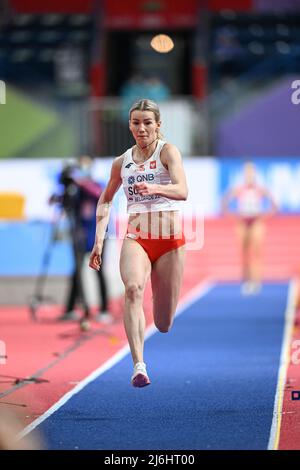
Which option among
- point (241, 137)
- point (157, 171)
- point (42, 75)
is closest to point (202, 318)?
point (157, 171)

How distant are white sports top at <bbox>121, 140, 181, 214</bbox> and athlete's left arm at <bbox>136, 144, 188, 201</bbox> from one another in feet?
0.18

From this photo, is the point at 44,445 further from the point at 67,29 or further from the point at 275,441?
the point at 67,29

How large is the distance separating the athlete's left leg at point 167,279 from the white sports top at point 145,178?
42 cm

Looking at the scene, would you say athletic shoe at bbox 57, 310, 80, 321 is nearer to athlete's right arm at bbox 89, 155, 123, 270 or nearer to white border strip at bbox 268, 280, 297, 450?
white border strip at bbox 268, 280, 297, 450

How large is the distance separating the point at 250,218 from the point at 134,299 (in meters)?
A: 12.1

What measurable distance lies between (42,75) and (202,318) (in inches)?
580

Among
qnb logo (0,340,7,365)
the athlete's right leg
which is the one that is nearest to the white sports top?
the athlete's right leg

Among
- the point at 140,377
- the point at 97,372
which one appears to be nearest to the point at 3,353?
the point at 97,372

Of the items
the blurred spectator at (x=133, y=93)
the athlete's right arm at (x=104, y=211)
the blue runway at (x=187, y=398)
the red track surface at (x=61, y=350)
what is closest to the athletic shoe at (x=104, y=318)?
the red track surface at (x=61, y=350)

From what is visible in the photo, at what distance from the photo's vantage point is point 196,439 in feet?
22.5

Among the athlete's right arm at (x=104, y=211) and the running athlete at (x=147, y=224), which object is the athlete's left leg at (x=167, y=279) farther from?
the athlete's right arm at (x=104, y=211)

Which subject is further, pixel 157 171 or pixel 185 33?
pixel 185 33

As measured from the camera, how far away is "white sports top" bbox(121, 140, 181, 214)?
8.10 meters

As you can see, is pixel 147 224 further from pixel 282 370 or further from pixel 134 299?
pixel 282 370
